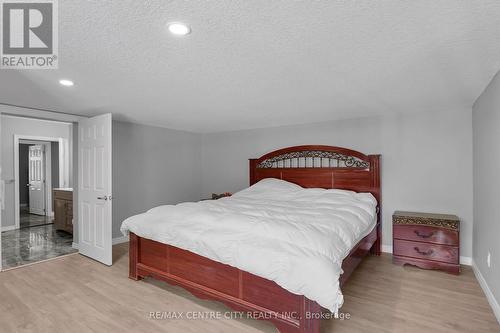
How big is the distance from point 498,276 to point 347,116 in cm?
261

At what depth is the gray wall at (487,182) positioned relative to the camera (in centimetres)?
229

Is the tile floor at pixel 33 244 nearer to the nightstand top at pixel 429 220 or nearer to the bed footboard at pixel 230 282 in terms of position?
the bed footboard at pixel 230 282

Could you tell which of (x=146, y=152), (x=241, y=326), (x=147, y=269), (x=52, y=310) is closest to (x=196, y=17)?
(x=241, y=326)

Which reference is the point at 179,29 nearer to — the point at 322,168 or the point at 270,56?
the point at 270,56

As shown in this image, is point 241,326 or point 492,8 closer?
point 492,8

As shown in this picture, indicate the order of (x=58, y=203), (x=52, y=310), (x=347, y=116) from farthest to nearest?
(x=58, y=203) < (x=347, y=116) < (x=52, y=310)

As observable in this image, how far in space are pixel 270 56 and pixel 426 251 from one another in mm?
3101

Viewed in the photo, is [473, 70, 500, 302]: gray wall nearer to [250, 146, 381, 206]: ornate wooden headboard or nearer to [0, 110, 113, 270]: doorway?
[250, 146, 381, 206]: ornate wooden headboard

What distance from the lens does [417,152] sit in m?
3.73

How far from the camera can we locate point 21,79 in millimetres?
2406

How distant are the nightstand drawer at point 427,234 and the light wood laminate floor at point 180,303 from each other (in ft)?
1.28

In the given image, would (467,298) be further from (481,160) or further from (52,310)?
(52,310)

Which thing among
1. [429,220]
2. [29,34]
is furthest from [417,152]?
[29,34]

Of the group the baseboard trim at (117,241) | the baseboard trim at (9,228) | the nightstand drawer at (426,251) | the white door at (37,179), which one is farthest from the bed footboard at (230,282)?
the white door at (37,179)
